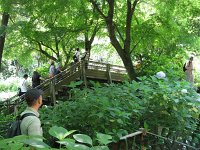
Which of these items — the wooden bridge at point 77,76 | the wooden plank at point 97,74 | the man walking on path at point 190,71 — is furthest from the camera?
the wooden plank at point 97,74

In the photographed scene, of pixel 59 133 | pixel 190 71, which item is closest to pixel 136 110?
pixel 59 133

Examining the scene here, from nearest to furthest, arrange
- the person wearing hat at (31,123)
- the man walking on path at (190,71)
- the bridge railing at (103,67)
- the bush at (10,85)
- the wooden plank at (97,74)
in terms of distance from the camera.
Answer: the person wearing hat at (31,123)
the man walking on path at (190,71)
the wooden plank at (97,74)
the bridge railing at (103,67)
the bush at (10,85)

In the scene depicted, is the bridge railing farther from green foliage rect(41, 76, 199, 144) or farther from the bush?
the bush

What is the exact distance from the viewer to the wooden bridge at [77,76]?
46.0ft

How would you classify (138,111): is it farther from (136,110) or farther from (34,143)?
(34,143)

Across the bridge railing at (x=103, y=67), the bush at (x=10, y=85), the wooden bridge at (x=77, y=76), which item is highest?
the bridge railing at (x=103, y=67)

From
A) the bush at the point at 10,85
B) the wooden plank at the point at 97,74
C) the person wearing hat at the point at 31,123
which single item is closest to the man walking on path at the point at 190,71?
the wooden plank at the point at 97,74

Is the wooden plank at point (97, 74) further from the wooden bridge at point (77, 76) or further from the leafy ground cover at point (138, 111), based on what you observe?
the leafy ground cover at point (138, 111)

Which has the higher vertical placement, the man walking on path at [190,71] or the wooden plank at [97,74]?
the man walking on path at [190,71]

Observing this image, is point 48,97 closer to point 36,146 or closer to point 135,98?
point 135,98

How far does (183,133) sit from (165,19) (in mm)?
7491

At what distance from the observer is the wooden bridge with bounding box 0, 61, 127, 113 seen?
14.0m

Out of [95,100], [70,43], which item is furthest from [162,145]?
[70,43]

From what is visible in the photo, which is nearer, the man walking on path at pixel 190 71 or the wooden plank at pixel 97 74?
the man walking on path at pixel 190 71
